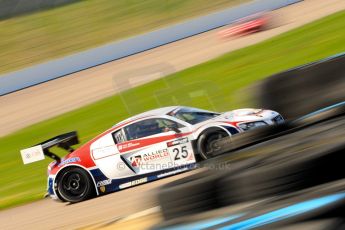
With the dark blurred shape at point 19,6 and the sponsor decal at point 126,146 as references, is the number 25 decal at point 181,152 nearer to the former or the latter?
the sponsor decal at point 126,146

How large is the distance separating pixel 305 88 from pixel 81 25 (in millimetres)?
28615

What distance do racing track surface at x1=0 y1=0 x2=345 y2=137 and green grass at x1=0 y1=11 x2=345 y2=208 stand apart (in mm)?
1184

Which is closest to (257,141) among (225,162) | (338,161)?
(225,162)

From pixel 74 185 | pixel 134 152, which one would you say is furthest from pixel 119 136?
pixel 74 185

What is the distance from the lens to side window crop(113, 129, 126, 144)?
11.0 m

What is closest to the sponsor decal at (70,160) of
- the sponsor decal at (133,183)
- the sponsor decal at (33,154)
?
the sponsor decal at (33,154)

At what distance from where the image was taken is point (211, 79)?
19.4 meters

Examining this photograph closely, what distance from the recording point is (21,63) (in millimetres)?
31609

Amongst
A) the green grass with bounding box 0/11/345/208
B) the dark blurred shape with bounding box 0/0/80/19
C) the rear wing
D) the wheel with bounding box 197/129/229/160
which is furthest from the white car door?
the dark blurred shape with bounding box 0/0/80/19

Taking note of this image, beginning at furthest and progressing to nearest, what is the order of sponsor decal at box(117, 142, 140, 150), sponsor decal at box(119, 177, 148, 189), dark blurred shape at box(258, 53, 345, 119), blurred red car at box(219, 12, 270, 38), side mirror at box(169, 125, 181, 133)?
blurred red car at box(219, 12, 270, 38)
sponsor decal at box(117, 142, 140, 150)
sponsor decal at box(119, 177, 148, 189)
side mirror at box(169, 125, 181, 133)
dark blurred shape at box(258, 53, 345, 119)

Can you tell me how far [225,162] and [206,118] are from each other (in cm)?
571

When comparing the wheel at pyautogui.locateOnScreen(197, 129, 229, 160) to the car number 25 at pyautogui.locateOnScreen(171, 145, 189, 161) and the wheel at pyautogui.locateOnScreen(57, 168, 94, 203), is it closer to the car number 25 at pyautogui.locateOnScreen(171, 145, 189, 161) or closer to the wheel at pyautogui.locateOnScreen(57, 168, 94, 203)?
the car number 25 at pyautogui.locateOnScreen(171, 145, 189, 161)

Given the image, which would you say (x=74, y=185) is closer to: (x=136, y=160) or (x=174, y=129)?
(x=136, y=160)

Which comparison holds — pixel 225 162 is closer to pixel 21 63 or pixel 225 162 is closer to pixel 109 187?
pixel 109 187
